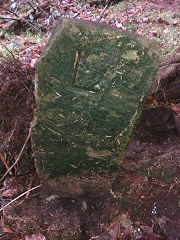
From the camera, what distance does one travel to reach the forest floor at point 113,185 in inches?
99.0

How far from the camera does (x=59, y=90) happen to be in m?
2.14

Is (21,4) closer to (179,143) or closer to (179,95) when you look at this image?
(179,95)

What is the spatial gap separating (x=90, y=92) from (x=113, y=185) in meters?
0.99

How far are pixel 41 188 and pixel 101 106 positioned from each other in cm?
110

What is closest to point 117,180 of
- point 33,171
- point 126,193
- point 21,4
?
point 126,193

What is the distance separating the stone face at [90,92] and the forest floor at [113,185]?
0.44m

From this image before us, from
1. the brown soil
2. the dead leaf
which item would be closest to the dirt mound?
the dead leaf

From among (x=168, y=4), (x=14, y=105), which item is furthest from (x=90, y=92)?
(x=168, y=4)

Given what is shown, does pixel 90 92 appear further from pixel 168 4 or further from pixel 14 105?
pixel 168 4

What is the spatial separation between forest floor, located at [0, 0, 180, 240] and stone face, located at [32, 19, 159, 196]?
1.45 ft

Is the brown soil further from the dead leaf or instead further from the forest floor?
the dead leaf

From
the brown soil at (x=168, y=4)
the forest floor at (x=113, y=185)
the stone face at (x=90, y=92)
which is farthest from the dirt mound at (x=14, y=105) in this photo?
the brown soil at (x=168, y=4)

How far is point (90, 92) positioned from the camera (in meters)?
2.14

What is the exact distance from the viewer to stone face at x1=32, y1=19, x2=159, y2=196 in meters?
2.02
